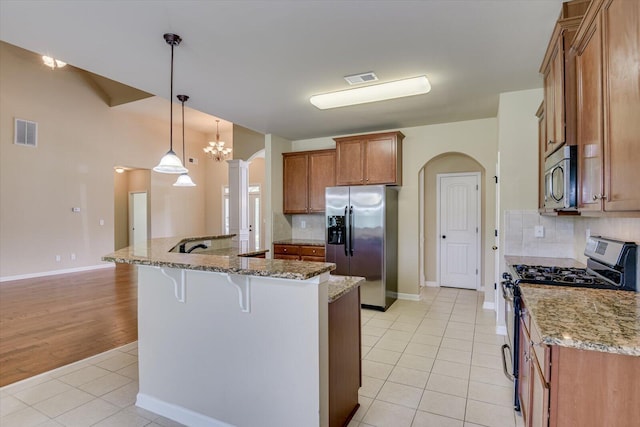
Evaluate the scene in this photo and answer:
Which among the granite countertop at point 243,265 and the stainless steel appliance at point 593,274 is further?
the stainless steel appliance at point 593,274

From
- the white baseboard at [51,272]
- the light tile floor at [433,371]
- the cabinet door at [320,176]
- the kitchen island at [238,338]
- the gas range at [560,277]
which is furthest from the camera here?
the white baseboard at [51,272]

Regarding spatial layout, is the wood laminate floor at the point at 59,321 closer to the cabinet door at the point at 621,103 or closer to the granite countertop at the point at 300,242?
the granite countertop at the point at 300,242

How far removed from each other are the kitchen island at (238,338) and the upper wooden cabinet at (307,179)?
10.2ft

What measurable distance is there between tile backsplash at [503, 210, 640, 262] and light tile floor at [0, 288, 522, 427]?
Answer: 1005 millimetres

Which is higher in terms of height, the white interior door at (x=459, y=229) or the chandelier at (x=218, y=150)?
the chandelier at (x=218, y=150)

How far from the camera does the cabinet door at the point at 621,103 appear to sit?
1.21m

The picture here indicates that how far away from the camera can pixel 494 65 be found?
284 centimetres

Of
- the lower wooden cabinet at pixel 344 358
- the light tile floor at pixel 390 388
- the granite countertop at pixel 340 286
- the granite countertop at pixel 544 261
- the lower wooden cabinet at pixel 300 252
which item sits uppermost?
the granite countertop at pixel 544 261

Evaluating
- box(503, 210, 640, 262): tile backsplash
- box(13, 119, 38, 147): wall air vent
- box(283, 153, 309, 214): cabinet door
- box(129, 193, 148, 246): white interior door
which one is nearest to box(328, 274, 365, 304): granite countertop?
box(503, 210, 640, 262): tile backsplash

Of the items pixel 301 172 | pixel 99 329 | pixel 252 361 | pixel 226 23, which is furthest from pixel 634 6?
pixel 99 329

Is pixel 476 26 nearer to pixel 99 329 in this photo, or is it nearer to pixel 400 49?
pixel 400 49

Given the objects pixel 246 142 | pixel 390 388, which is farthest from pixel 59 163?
pixel 390 388

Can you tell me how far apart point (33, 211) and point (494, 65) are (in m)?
8.14

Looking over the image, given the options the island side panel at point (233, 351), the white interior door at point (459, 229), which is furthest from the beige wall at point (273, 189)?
the island side panel at point (233, 351)
